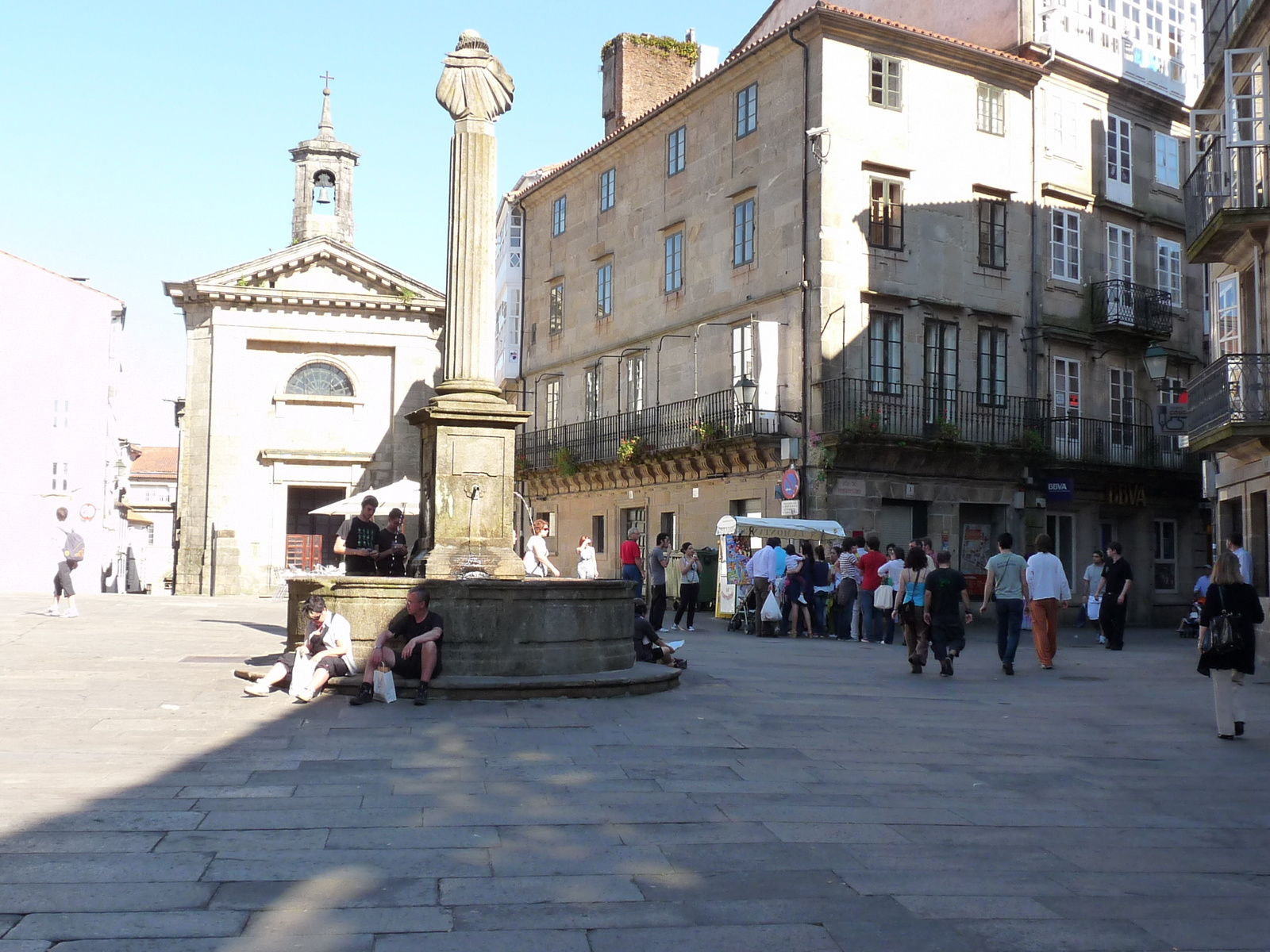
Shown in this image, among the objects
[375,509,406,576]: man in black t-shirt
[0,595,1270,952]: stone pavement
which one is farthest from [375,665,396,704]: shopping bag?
[375,509,406,576]: man in black t-shirt

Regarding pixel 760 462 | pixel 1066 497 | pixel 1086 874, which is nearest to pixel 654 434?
pixel 760 462

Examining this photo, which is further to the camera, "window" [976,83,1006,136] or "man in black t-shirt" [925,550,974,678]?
"window" [976,83,1006,136]

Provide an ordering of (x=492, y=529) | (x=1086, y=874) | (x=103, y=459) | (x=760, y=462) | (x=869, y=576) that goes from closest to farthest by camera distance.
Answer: (x=1086, y=874) < (x=492, y=529) < (x=869, y=576) < (x=760, y=462) < (x=103, y=459)

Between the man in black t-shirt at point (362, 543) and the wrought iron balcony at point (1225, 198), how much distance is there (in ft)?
43.1

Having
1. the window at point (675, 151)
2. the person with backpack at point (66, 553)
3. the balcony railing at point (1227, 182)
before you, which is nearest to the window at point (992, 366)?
the balcony railing at point (1227, 182)

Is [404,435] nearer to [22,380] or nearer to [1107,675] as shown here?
[22,380]

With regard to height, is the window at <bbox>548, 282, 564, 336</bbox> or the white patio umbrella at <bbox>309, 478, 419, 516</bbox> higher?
the window at <bbox>548, 282, 564, 336</bbox>

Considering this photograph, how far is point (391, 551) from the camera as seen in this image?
14570 mm

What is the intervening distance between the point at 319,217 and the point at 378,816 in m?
41.0

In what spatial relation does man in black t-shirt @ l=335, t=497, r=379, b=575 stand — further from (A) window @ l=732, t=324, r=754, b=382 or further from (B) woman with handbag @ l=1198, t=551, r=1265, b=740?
(A) window @ l=732, t=324, r=754, b=382

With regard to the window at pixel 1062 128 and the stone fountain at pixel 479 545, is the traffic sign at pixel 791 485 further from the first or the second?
the stone fountain at pixel 479 545

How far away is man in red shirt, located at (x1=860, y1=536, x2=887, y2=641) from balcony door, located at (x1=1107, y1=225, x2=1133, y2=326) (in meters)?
13.2

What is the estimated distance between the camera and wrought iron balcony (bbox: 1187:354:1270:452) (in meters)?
19.6

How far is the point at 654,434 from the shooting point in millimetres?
31719
